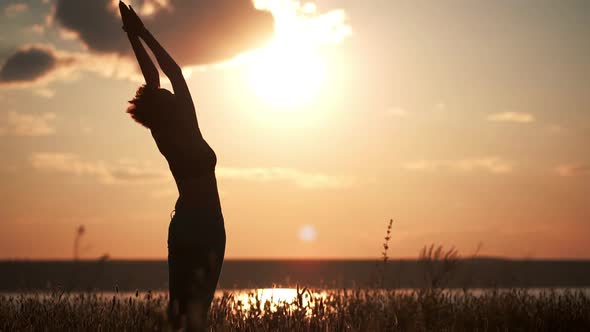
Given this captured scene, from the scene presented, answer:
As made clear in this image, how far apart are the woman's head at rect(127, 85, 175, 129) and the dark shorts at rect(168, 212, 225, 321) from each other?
29.8 inches

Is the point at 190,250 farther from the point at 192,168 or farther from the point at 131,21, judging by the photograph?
the point at 131,21

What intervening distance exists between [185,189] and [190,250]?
47cm

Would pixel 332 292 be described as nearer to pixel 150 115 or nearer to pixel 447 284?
pixel 447 284

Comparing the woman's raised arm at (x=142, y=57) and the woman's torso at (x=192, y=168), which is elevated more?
the woman's raised arm at (x=142, y=57)

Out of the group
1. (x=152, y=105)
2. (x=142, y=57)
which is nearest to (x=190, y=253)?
(x=152, y=105)

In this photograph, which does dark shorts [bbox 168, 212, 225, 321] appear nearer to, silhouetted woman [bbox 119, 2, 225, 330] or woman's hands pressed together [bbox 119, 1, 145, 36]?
silhouetted woman [bbox 119, 2, 225, 330]

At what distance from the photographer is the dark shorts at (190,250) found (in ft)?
16.9

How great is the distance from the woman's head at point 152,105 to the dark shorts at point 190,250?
2.48ft

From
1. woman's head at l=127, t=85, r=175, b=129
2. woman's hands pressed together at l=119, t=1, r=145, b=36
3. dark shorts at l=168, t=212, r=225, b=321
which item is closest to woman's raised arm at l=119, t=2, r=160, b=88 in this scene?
woman's hands pressed together at l=119, t=1, r=145, b=36

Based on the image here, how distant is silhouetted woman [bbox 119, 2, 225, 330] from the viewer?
5.18 metres

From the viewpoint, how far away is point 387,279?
32.9 feet

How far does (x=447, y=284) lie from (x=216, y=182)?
5028mm

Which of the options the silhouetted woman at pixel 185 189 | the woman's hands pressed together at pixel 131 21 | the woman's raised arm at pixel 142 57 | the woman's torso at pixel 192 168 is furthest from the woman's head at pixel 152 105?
the woman's hands pressed together at pixel 131 21

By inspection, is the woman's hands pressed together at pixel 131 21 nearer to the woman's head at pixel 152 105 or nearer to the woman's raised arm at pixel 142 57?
the woman's raised arm at pixel 142 57
